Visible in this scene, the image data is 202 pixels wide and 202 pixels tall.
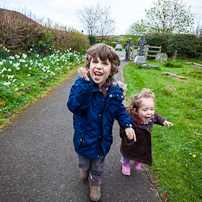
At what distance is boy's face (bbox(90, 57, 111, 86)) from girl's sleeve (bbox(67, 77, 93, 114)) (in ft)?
0.49

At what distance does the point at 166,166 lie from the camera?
7.30 ft

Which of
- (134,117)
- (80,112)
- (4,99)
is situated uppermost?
(80,112)

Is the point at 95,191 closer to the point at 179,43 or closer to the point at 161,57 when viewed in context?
the point at 161,57

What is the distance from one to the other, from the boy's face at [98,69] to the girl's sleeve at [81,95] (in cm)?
15

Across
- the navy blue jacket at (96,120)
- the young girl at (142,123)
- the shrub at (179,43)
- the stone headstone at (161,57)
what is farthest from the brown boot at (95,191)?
the shrub at (179,43)

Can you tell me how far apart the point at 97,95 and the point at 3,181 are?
63.5 inches

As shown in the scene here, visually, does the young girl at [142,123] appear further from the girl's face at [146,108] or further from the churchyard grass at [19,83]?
the churchyard grass at [19,83]

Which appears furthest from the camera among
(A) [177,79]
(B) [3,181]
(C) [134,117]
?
(A) [177,79]

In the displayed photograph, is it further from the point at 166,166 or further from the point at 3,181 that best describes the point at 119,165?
the point at 3,181

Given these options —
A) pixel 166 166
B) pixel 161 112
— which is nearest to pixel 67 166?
pixel 166 166

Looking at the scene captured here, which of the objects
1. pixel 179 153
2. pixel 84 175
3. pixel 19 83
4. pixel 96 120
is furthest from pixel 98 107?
pixel 19 83

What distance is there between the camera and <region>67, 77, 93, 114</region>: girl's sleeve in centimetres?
134

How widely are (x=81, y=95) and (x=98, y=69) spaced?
0.32 metres

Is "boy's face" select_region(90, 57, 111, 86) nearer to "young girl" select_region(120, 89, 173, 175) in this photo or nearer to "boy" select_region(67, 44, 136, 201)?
"boy" select_region(67, 44, 136, 201)
